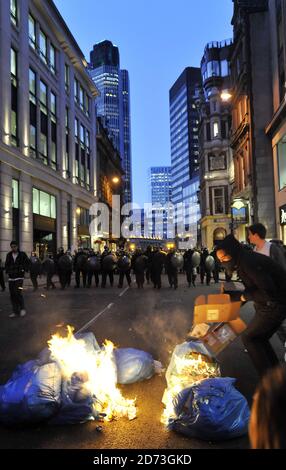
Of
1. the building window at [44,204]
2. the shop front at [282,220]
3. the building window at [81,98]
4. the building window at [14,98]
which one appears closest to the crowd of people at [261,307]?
the shop front at [282,220]

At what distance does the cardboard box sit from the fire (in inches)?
42.9

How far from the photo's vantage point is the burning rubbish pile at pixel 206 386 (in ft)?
11.4

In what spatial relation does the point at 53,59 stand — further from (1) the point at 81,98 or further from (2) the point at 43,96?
(1) the point at 81,98

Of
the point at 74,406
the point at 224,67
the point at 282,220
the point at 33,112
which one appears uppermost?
the point at 224,67

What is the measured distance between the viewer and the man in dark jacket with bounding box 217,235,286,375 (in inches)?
156

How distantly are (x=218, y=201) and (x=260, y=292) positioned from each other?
60.6 meters

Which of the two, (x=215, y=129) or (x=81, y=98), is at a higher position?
(x=215, y=129)

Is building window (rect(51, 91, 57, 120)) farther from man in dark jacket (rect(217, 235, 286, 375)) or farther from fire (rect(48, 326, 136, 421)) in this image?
man in dark jacket (rect(217, 235, 286, 375))

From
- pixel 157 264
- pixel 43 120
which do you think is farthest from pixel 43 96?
pixel 157 264

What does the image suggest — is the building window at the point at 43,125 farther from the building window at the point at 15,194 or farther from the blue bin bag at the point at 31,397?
the blue bin bag at the point at 31,397

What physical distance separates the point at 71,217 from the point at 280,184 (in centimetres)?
2173

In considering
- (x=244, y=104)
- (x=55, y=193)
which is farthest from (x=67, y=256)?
(x=244, y=104)

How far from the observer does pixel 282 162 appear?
81.2 ft

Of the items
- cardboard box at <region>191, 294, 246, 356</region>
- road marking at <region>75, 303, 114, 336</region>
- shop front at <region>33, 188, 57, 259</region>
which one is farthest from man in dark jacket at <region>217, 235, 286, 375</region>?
shop front at <region>33, 188, 57, 259</region>
